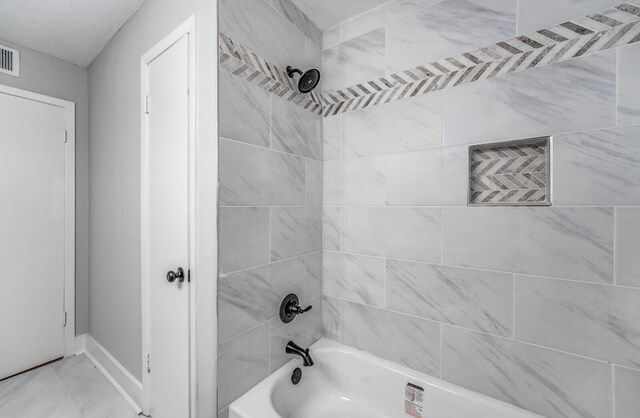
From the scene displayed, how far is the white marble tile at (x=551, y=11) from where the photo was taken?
3.06ft

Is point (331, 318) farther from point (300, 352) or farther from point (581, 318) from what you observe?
point (581, 318)

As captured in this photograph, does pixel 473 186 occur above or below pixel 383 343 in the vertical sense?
above

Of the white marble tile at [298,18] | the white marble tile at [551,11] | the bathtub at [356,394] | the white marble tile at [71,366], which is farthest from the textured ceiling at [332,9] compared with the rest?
the white marble tile at [71,366]

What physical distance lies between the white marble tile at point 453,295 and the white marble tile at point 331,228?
1.14 feet

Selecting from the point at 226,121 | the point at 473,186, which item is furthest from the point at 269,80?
the point at 473,186

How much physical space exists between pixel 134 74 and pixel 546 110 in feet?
7.15

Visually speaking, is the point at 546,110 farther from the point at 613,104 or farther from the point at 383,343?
the point at 383,343

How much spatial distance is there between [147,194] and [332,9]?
147 centimetres

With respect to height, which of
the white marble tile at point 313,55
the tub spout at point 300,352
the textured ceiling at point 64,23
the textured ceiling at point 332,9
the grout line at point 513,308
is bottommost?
the tub spout at point 300,352

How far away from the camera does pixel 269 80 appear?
49.4 inches

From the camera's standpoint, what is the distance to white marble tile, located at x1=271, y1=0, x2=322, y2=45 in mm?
1318

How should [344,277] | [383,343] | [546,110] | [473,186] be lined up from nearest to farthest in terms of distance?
1. [546,110]
2. [473,186]
3. [383,343]
4. [344,277]

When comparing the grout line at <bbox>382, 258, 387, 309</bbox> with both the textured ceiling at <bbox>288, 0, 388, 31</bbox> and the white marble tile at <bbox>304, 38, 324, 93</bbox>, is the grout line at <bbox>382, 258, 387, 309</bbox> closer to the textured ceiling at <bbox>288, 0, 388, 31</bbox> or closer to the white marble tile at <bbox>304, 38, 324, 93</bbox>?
the white marble tile at <bbox>304, 38, 324, 93</bbox>

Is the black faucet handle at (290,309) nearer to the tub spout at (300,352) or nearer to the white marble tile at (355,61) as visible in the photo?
the tub spout at (300,352)
